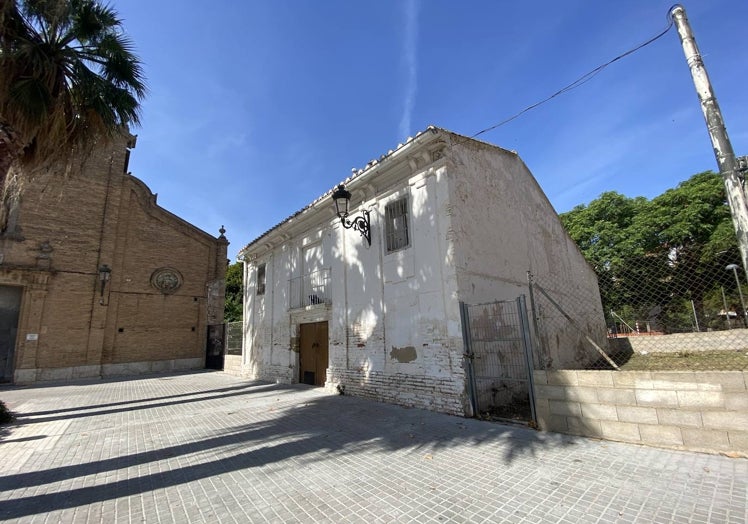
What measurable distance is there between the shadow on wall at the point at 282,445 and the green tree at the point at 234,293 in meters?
26.7

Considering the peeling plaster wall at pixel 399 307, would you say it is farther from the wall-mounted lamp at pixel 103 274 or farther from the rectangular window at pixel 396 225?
the wall-mounted lamp at pixel 103 274

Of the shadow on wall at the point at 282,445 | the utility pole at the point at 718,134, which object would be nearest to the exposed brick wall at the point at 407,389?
the shadow on wall at the point at 282,445

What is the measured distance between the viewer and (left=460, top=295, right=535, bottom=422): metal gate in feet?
21.5

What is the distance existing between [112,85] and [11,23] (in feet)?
5.02

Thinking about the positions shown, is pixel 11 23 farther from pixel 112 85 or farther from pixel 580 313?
pixel 580 313

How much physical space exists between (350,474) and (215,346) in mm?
17952

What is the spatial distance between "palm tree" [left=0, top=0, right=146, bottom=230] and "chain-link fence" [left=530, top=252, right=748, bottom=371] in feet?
31.5

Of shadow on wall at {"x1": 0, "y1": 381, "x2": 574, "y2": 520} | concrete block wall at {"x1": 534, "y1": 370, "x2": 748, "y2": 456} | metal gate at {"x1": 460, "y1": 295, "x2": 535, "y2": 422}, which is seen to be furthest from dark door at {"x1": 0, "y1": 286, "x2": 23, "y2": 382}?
concrete block wall at {"x1": 534, "y1": 370, "x2": 748, "y2": 456}

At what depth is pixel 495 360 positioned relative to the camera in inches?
288

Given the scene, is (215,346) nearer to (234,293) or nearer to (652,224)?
(234,293)

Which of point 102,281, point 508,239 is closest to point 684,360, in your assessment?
point 508,239

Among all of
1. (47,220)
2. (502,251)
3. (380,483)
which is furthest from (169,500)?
(47,220)

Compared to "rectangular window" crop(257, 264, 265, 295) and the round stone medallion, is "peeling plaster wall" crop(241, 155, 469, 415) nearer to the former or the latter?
"rectangular window" crop(257, 264, 265, 295)

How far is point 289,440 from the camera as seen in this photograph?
5523 mm
